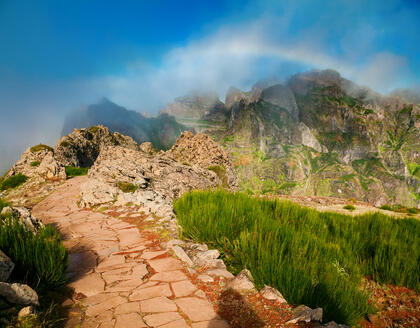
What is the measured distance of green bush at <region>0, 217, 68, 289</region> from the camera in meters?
2.40

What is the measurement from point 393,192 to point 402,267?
258552 mm

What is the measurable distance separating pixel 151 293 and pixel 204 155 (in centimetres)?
1663

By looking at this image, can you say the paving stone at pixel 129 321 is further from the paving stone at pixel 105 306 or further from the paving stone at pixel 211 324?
the paving stone at pixel 211 324

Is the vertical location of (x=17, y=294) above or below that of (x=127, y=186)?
above

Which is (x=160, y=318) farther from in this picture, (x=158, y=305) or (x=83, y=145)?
(x=83, y=145)

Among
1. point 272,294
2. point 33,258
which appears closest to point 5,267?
point 33,258

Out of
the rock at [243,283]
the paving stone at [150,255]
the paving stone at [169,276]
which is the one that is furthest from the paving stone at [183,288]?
the paving stone at [150,255]

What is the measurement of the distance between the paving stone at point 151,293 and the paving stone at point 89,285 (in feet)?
1.57

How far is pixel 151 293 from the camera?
2.69m

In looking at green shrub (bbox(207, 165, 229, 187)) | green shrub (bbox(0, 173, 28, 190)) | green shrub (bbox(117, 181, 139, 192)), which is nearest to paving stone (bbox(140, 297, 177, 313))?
green shrub (bbox(117, 181, 139, 192))

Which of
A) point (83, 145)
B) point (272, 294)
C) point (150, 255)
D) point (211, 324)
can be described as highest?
point (83, 145)

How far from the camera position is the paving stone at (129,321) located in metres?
2.05

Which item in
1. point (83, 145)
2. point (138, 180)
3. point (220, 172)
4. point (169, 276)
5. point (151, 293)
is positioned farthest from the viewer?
point (83, 145)

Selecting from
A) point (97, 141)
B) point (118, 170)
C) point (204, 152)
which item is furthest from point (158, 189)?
point (97, 141)
